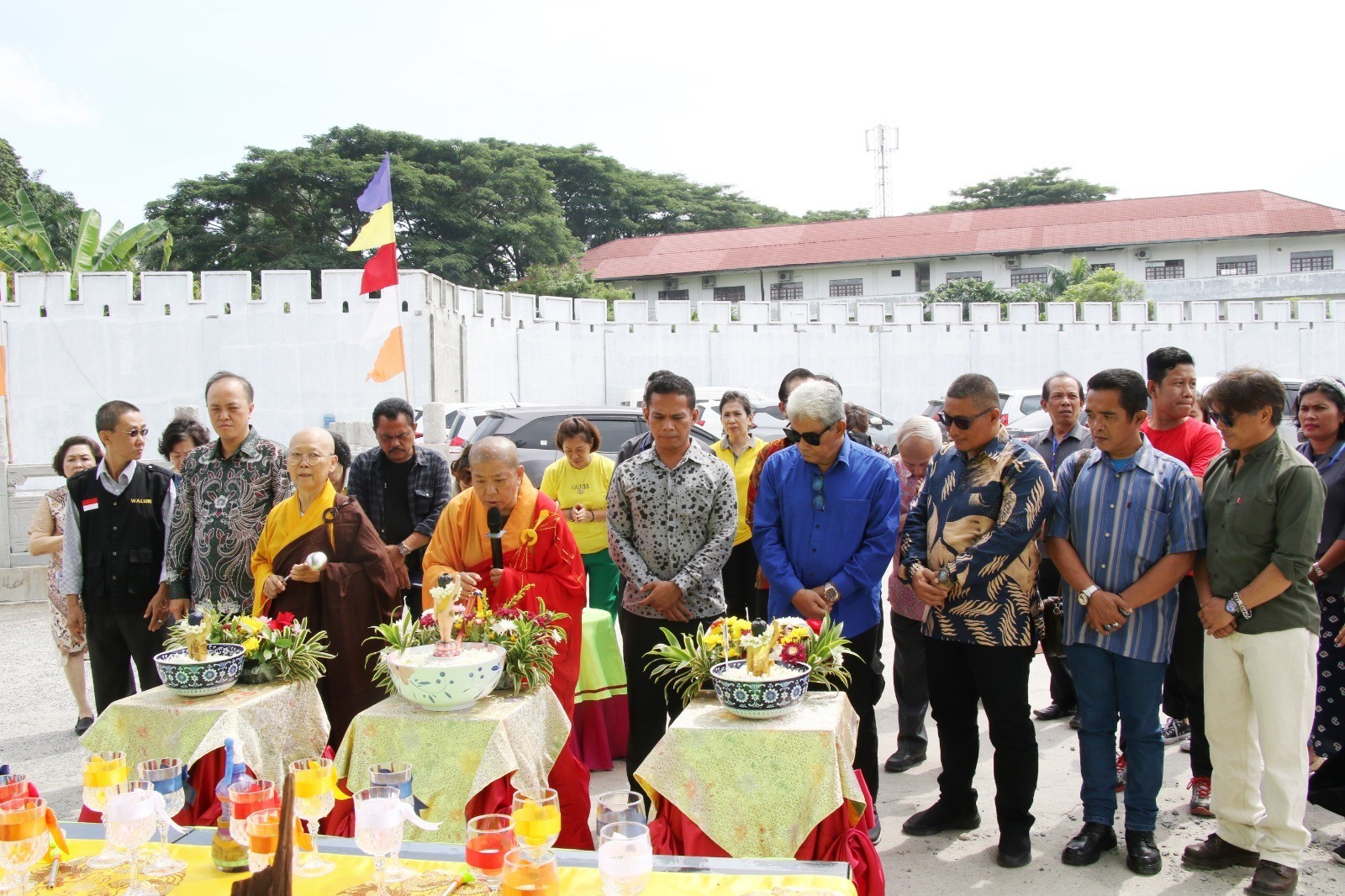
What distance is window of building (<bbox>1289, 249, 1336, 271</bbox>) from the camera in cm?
3459

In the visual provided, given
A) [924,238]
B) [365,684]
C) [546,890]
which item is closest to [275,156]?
[924,238]

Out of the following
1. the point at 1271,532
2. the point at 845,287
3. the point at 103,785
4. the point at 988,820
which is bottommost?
the point at 988,820

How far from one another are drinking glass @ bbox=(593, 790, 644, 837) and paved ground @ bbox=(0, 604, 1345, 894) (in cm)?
177

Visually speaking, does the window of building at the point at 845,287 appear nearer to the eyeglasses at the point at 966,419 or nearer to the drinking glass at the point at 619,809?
the eyeglasses at the point at 966,419

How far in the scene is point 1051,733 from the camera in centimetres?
497

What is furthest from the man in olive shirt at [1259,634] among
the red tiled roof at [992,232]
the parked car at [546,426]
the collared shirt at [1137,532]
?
the red tiled roof at [992,232]

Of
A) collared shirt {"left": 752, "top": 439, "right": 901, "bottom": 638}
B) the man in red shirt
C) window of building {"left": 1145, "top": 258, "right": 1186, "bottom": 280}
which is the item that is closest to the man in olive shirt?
the man in red shirt

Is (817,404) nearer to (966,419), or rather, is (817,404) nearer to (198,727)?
(966,419)

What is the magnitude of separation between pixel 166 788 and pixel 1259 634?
3369 mm

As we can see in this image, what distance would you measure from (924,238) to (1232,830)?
36.0m

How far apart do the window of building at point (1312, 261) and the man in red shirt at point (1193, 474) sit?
121 feet

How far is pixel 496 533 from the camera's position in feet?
11.8

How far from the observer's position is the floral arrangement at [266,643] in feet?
11.3

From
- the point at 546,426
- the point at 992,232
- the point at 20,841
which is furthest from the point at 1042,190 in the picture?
the point at 20,841
